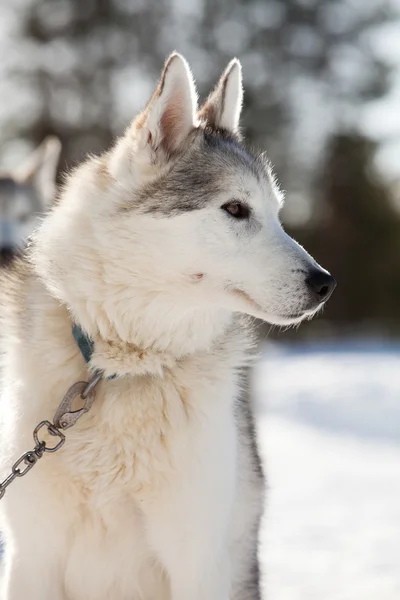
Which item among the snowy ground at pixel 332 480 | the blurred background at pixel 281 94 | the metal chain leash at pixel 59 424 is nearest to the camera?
the metal chain leash at pixel 59 424

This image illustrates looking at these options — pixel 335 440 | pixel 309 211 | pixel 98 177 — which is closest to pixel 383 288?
pixel 309 211

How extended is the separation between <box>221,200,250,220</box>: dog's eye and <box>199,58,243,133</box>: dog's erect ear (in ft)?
1.37

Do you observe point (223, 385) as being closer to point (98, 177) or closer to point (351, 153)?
point (98, 177)

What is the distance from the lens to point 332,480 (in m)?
5.42

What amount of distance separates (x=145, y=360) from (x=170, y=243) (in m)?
0.37

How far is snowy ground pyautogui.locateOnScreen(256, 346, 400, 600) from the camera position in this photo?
12.1 feet

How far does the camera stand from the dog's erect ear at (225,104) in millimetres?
2789

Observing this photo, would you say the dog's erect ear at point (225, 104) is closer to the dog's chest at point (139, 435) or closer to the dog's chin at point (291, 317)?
the dog's chin at point (291, 317)

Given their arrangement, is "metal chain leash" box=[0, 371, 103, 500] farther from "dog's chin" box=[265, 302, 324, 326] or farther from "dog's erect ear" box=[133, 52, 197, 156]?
"dog's erect ear" box=[133, 52, 197, 156]

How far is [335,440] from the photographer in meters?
6.73

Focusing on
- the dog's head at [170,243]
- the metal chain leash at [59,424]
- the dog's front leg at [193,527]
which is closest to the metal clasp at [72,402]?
the metal chain leash at [59,424]

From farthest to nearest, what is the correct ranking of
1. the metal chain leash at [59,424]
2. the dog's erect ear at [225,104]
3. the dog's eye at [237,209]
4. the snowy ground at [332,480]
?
the snowy ground at [332,480]
the dog's erect ear at [225,104]
the dog's eye at [237,209]
the metal chain leash at [59,424]

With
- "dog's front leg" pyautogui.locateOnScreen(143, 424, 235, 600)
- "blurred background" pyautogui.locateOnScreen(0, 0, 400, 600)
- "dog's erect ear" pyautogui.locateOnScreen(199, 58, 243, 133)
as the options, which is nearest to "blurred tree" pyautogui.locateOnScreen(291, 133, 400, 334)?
"blurred background" pyautogui.locateOnScreen(0, 0, 400, 600)

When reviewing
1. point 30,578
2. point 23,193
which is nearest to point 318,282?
point 30,578
